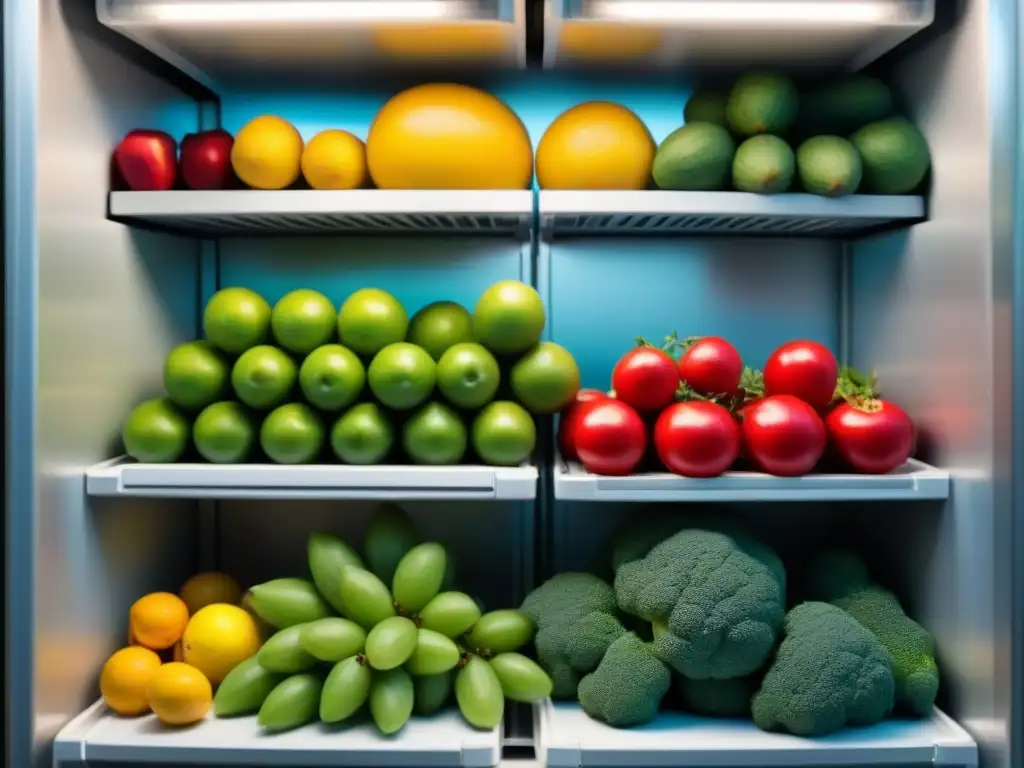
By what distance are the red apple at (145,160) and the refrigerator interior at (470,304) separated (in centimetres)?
3

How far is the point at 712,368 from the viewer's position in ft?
4.02

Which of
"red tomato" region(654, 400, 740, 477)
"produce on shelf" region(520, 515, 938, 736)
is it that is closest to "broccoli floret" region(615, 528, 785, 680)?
"produce on shelf" region(520, 515, 938, 736)

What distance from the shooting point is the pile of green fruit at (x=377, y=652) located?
1.12 m

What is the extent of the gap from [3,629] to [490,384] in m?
0.65

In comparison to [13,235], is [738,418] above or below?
below

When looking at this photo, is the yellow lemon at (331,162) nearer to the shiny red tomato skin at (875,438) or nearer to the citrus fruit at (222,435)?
the citrus fruit at (222,435)

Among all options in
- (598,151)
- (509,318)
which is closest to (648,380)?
(509,318)

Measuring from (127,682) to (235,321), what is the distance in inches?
18.9

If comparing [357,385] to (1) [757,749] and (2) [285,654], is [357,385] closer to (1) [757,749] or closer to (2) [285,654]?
(2) [285,654]

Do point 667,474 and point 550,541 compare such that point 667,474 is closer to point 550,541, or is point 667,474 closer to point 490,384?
point 490,384

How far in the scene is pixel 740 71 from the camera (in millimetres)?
1399

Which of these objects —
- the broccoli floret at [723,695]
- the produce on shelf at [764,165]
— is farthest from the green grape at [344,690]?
the produce on shelf at [764,165]

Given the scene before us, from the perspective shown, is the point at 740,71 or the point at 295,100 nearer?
the point at 740,71

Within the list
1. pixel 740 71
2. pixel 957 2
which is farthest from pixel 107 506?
pixel 957 2
